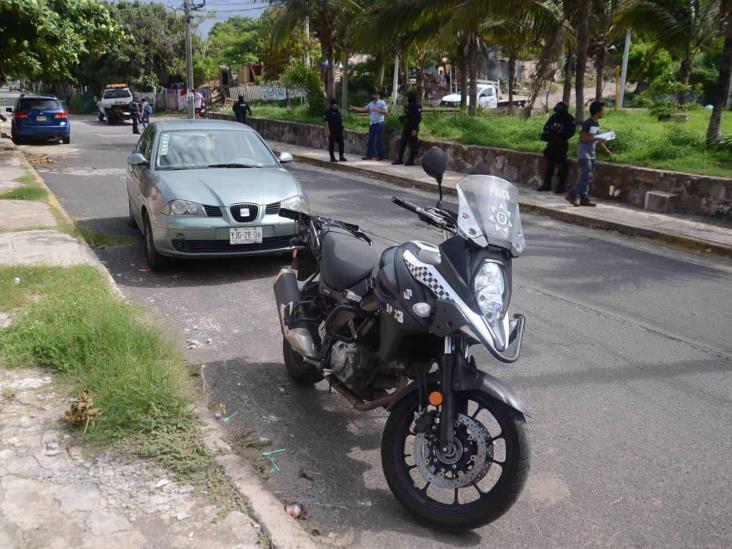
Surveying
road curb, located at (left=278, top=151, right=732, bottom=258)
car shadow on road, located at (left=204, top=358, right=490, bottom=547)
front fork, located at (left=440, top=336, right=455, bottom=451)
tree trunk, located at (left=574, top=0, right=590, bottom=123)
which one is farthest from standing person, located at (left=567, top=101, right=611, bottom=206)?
front fork, located at (left=440, top=336, right=455, bottom=451)

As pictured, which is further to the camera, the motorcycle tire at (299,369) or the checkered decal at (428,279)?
the motorcycle tire at (299,369)

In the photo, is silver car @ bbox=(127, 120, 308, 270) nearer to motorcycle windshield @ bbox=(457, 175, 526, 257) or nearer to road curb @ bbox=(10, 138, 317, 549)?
road curb @ bbox=(10, 138, 317, 549)

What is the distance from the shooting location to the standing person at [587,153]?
11.5 metres

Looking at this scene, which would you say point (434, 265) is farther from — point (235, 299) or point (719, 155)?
point (719, 155)

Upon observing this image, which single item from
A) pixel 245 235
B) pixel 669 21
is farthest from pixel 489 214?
pixel 669 21

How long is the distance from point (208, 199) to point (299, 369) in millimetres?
3069

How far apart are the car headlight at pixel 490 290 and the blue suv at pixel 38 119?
22.6 metres

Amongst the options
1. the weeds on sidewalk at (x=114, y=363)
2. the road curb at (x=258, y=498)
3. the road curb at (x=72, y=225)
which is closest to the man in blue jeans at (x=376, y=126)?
the road curb at (x=72, y=225)

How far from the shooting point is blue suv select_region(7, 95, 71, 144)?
2236 cm

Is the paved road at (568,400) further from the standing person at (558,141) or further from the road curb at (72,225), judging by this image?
the standing person at (558,141)

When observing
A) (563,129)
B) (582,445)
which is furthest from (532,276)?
(563,129)

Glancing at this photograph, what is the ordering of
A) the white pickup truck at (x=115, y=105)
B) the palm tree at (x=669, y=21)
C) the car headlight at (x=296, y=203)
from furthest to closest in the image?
1. the white pickup truck at (x=115, y=105)
2. the palm tree at (x=669, y=21)
3. the car headlight at (x=296, y=203)

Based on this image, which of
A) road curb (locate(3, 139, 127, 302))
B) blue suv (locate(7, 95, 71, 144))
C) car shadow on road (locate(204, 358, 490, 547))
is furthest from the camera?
blue suv (locate(7, 95, 71, 144))

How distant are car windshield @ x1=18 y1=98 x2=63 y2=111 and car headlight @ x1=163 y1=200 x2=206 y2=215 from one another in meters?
18.2
